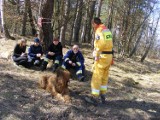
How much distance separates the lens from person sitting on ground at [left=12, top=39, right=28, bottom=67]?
367 inches

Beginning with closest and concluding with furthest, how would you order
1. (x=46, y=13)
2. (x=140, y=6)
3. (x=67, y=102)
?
(x=67, y=102), (x=46, y=13), (x=140, y=6)

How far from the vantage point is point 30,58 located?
948 cm

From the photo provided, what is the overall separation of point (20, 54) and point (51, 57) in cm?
103

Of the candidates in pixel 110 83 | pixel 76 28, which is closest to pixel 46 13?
pixel 110 83

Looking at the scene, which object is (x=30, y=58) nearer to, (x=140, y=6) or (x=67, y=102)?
(x=67, y=102)

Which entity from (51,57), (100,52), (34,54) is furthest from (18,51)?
(100,52)

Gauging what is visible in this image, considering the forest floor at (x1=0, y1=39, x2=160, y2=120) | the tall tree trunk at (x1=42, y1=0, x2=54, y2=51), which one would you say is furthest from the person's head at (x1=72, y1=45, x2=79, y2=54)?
the tall tree trunk at (x1=42, y1=0, x2=54, y2=51)

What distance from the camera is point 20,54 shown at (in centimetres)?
964

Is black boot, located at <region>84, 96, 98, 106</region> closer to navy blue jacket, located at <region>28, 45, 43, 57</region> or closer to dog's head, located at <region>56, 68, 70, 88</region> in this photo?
dog's head, located at <region>56, 68, 70, 88</region>

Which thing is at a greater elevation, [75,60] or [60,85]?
[75,60]

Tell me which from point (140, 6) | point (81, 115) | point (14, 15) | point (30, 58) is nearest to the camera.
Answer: point (81, 115)

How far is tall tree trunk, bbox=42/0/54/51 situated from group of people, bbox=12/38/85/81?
43.6 inches

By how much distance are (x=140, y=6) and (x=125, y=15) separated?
3.27m

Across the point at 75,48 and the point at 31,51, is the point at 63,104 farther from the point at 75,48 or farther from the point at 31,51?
the point at 31,51
